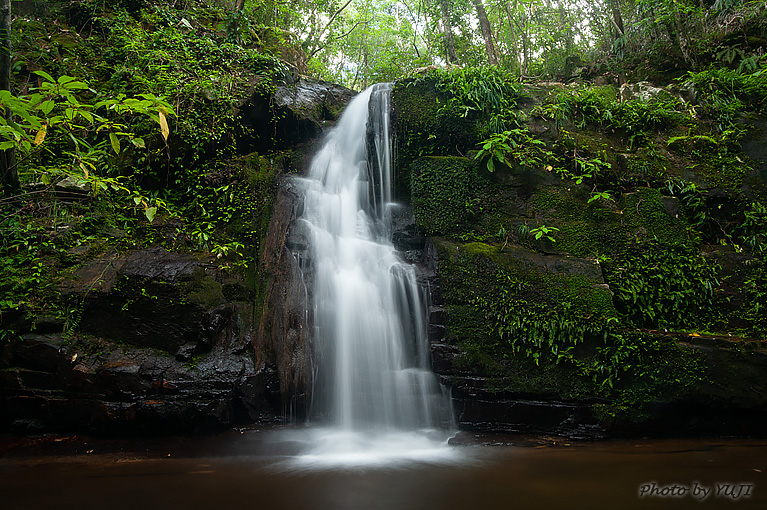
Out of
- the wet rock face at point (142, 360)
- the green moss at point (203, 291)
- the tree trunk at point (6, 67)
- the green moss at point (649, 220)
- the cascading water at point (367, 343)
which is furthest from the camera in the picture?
the green moss at point (649, 220)

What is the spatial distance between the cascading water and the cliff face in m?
0.38

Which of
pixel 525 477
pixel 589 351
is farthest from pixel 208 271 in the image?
pixel 589 351

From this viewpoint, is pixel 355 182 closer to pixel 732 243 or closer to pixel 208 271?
pixel 208 271

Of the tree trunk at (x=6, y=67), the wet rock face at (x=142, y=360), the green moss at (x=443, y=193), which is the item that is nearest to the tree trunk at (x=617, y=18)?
the green moss at (x=443, y=193)

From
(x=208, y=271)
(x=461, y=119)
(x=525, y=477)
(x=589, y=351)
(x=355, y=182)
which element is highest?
(x=461, y=119)

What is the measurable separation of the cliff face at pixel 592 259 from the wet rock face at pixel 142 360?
2417mm

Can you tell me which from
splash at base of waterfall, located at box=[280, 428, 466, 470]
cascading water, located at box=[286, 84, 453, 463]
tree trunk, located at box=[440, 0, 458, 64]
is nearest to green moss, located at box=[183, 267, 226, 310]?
cascading water, located at box=[286, 84, 453, 463]

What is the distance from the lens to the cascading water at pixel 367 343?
4.29 metres

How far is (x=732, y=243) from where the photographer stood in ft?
17.3

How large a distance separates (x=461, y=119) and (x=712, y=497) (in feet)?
17.6

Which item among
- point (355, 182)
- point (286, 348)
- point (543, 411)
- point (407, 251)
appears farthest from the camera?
point (355, 182)

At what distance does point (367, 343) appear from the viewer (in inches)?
195

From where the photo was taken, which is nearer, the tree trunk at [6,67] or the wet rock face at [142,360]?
the tree trunk at [6,67]

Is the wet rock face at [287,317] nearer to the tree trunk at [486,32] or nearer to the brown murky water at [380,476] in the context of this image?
the brown murky water at [380,476]
